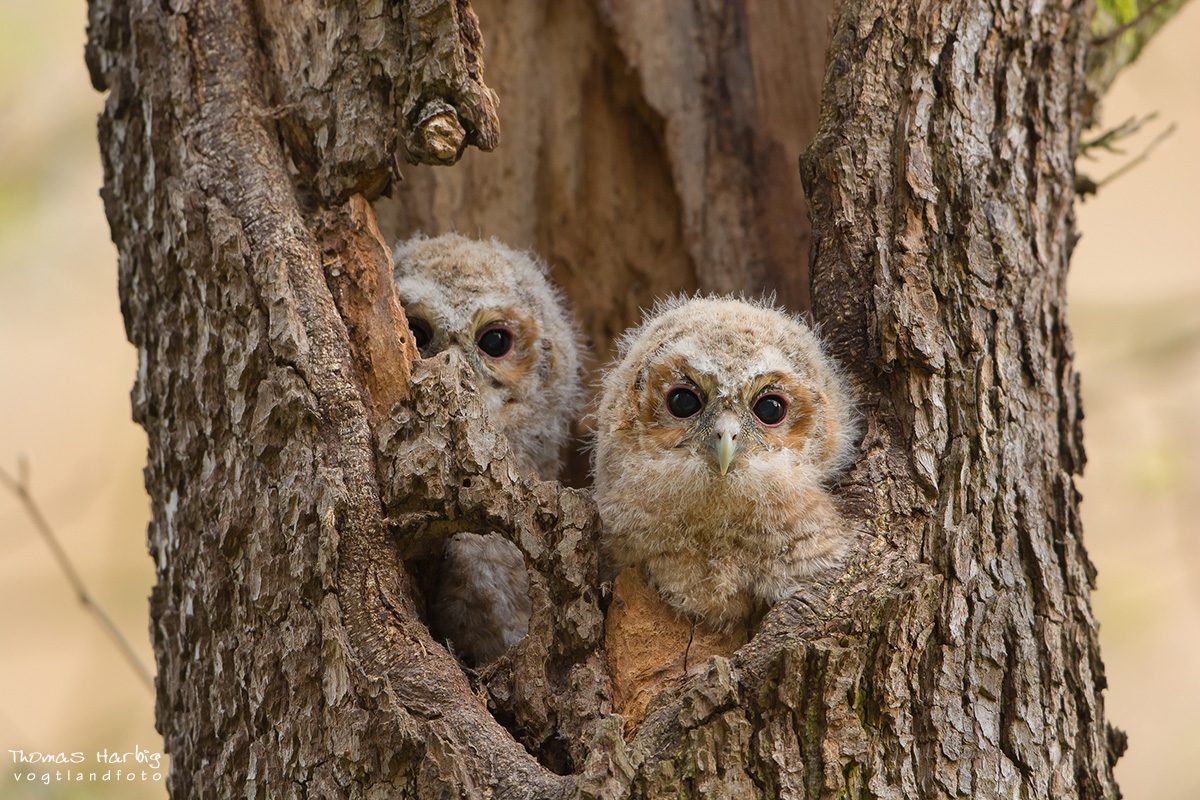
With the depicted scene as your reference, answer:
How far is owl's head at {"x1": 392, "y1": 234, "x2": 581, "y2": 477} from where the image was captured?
126 inches

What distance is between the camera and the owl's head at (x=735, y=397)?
2.55 metres

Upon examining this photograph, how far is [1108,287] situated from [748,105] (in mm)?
3925

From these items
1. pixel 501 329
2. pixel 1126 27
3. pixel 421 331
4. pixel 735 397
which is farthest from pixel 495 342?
pixel 1126 27

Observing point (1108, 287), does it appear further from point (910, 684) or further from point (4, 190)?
point (4, 190)

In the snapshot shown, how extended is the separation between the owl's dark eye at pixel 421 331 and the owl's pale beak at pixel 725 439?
113 cm

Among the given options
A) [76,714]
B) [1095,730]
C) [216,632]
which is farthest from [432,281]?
[76,714]

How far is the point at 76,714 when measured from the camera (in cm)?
548

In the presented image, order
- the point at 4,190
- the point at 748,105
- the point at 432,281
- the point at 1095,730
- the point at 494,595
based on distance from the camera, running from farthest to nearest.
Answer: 1. the point at 4,190
2. the point at 748,105
3. the point at 432,281
4. the point at 494,595
5. the point at 1095,730

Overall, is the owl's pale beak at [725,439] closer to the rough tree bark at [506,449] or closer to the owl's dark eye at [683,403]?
the owl's dark eye at [683,403]

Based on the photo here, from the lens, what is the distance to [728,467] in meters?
2.50

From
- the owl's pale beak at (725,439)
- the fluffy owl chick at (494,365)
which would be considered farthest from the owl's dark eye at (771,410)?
the fluffy owl chick at (494,365)

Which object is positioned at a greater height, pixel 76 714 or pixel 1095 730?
pixel 76 714

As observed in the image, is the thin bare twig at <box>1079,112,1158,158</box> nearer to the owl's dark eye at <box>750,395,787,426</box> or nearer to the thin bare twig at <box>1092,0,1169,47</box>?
the thin bare twig at <box>1092,0,1169,47</box>

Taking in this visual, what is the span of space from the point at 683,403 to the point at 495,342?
93 cm
